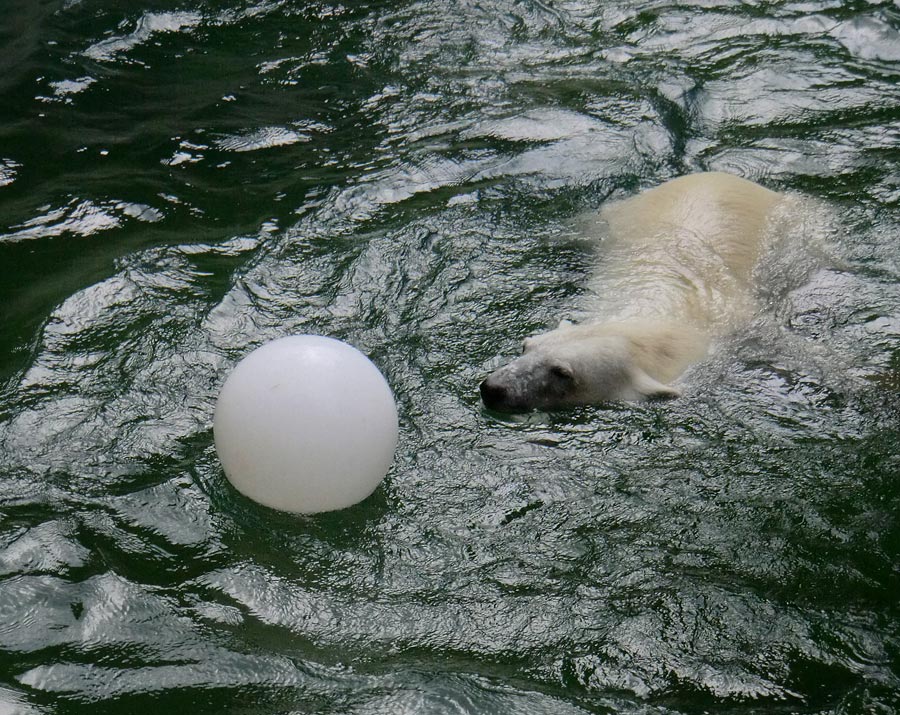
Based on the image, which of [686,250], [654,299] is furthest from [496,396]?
[686,250]

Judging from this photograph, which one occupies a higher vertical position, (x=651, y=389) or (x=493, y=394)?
(x=493, y=394)

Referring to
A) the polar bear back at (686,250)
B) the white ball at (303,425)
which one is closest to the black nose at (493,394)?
the white ball at (303,425)

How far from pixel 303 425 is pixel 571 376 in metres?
1.90

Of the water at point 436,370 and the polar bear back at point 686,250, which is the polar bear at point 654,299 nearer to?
the polar bear back at point 686,250

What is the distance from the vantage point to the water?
13.0ft

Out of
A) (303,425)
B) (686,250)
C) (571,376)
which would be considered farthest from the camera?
(686,250)

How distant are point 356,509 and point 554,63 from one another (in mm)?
6136

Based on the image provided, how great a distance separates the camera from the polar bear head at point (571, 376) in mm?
5523

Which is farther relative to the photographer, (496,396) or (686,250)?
(686,250)

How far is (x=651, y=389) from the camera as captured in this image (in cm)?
568

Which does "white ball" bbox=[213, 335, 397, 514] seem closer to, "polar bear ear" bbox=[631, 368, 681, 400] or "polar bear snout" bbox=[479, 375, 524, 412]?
"polar bear snout" bbox=[479, 375, 524, 412]

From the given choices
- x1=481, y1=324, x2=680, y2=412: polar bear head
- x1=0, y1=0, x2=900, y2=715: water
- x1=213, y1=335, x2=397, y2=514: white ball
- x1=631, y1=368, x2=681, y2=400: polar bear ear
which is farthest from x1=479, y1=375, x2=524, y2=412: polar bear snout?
x1=213, y1=335, x2=397, y2=514: white ball

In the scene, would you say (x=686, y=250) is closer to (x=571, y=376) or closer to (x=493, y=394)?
(x=571, y=376)

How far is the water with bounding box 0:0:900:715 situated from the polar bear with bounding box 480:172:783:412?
0.54 feet
